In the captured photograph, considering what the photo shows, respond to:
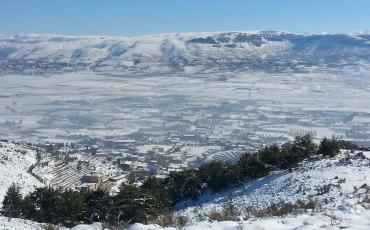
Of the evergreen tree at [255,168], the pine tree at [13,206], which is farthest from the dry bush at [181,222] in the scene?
the evergreen tree at [255,168]

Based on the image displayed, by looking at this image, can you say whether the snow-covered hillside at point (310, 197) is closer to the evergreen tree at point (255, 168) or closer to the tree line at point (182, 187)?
the tree line at point (182, 187)

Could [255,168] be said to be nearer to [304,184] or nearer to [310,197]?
[304,184]

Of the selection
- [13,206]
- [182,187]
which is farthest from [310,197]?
[13,206]

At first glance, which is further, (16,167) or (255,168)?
(16,167)

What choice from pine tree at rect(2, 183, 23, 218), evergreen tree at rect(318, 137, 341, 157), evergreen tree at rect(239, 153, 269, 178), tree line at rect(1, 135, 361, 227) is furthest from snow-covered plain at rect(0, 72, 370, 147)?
pine tree at rect(2, 183, 23, 218)

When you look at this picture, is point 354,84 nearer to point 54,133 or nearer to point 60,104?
point 60,104

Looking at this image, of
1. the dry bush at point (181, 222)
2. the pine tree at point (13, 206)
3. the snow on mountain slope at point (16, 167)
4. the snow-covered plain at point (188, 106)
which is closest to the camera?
the dry bush at point (181, 222)

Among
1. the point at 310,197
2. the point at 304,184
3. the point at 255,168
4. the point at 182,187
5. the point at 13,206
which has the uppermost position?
the point at 310,197

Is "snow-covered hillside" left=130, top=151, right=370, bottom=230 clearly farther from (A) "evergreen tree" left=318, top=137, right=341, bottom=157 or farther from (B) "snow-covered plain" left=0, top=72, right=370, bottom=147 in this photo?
(B) "snow-covered plain" left=0, top=72, right=370, bottom=147

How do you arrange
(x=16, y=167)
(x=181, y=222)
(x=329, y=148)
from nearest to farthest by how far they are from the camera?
(x=181, y=222), (x=329, y=148), (x=16, y=167)

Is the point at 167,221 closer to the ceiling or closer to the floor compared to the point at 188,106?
closer to the ceiling
